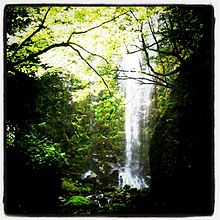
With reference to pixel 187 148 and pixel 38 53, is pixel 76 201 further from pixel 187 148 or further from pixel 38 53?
pixel 38 53

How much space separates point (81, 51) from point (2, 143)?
0.54m

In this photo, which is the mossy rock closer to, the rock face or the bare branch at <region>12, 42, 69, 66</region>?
the rock face

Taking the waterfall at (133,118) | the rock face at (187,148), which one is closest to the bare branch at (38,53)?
the waterfall at (133,118)

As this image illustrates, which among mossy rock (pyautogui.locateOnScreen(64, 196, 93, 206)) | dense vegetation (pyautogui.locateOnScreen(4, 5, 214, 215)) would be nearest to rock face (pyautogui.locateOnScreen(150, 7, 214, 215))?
dense vegetation (pyautogui.locateOnScreen(4, 5, 214, 215))

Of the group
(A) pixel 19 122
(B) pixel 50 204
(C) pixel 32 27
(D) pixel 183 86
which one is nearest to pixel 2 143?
(A) pixel 19 122

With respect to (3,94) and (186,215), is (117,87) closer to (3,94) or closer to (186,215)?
(3,94)

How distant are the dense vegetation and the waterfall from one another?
0.02 metres

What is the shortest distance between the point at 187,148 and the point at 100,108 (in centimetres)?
42

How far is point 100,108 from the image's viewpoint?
1637mm

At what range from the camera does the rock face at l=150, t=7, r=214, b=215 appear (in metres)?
1.61

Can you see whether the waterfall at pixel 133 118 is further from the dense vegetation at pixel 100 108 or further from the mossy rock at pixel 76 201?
the mossy rock at pixel 76 201

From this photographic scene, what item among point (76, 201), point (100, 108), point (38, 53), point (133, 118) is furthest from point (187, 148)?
point (38, 53)

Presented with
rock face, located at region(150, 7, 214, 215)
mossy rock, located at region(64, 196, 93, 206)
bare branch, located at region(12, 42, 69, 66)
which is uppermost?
bare branch, located at region(12, 42, 69, 66)

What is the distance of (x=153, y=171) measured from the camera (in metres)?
1.61
